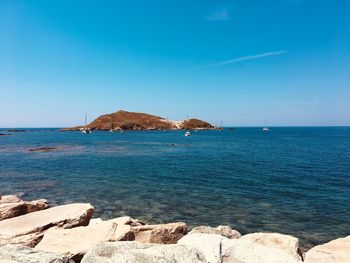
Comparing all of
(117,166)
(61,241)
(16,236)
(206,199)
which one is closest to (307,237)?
(206,199)

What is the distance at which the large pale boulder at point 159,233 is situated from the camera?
1445 cm

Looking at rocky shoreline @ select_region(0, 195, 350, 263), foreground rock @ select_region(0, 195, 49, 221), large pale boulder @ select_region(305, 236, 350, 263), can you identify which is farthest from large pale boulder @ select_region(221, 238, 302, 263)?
foreground rock @ select_region(0, 195, 49, 221)

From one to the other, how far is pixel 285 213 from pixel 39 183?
1228 inches

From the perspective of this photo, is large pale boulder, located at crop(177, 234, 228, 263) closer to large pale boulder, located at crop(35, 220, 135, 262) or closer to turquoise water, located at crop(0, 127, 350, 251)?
large pale boulder, located at crop(35, 220, 135, 262)

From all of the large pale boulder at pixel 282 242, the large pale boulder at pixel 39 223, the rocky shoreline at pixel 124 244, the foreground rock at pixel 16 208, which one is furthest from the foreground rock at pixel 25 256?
the foreground rock at pixel 16 208

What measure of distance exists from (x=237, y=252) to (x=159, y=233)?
6878mm

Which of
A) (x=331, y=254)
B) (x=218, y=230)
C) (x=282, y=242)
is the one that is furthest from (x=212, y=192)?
(x=331, y=254)

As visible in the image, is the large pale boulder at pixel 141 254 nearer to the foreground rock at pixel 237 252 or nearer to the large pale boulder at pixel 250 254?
the foreground rock at pixel 237 252

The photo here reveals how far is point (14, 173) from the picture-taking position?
4831cm

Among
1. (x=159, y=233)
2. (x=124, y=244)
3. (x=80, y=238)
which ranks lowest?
(x=159, y=233)

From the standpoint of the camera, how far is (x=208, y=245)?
8.91 meters

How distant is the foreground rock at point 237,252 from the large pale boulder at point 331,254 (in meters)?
2.25

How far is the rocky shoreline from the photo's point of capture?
24.1 feet

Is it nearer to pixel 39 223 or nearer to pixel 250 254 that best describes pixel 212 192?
pixel 39 223
